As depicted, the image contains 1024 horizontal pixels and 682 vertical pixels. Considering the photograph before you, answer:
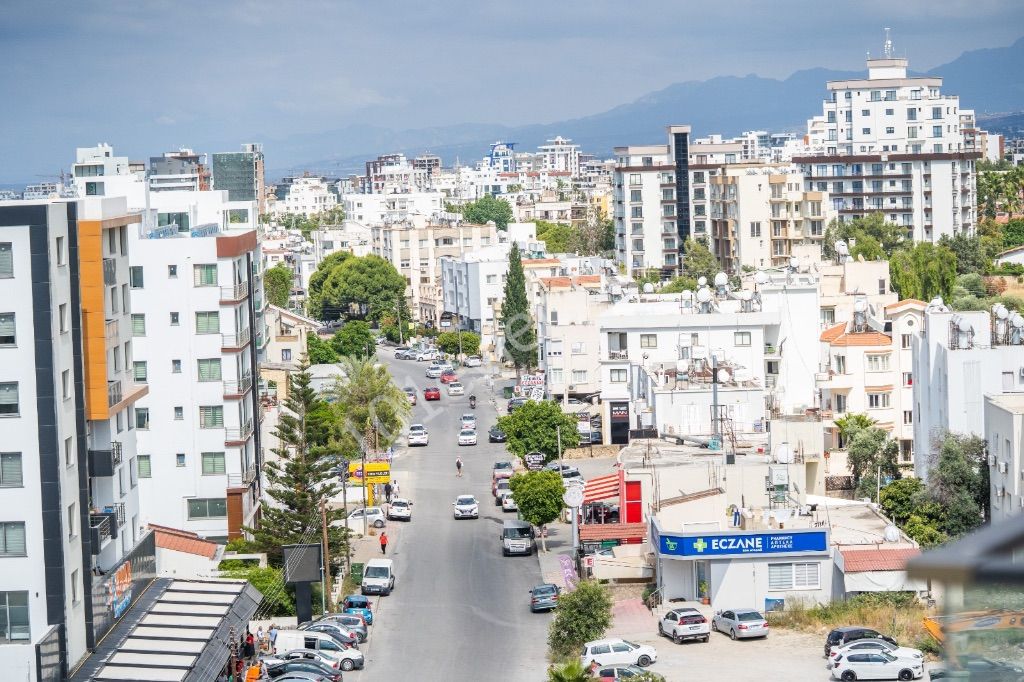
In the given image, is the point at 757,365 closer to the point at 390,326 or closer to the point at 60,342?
the point at 60,342

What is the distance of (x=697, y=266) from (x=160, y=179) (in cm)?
5423

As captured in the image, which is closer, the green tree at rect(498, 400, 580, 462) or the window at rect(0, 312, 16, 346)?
the window at rect(0, 312, 16, 346)

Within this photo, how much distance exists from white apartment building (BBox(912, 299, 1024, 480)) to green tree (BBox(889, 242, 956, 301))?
102 ft

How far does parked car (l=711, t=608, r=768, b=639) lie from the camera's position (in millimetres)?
30922

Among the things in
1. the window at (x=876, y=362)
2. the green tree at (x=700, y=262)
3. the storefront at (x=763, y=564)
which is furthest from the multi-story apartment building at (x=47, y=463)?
the green tree at (x=700, y=262)

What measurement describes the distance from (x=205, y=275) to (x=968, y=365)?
2134 cm

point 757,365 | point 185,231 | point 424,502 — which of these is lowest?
point 424,502

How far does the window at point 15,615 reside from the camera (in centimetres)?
2619

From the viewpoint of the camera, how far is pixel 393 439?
A: 60.1 metres

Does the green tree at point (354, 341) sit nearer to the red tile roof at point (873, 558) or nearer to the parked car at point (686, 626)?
the red tile roof at point (873, 558)

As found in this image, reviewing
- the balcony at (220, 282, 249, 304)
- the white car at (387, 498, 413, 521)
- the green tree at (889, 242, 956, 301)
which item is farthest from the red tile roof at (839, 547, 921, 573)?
the green tree at (889, 242, 956, 301)

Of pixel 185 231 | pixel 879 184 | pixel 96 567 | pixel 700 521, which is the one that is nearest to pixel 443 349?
pixel 879 184

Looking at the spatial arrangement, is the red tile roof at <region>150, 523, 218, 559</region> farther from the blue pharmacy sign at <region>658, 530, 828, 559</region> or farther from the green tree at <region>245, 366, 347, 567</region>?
the blue pharmacy sign at <region>658, 530, 828, 559</region>

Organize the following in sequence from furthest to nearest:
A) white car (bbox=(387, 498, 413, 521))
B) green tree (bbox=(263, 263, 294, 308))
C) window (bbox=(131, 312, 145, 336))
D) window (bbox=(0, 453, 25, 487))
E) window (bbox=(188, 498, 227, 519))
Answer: green tree (bbox=(263, 263, 294, 308)) < white car (bbox=(387, 498, 413, 521)) < window (bbox=(188, 498, 227, 519)) < window (bbox=(131, 312, 145, 336)) < window (bbox=(0, 453, 25, 487))
